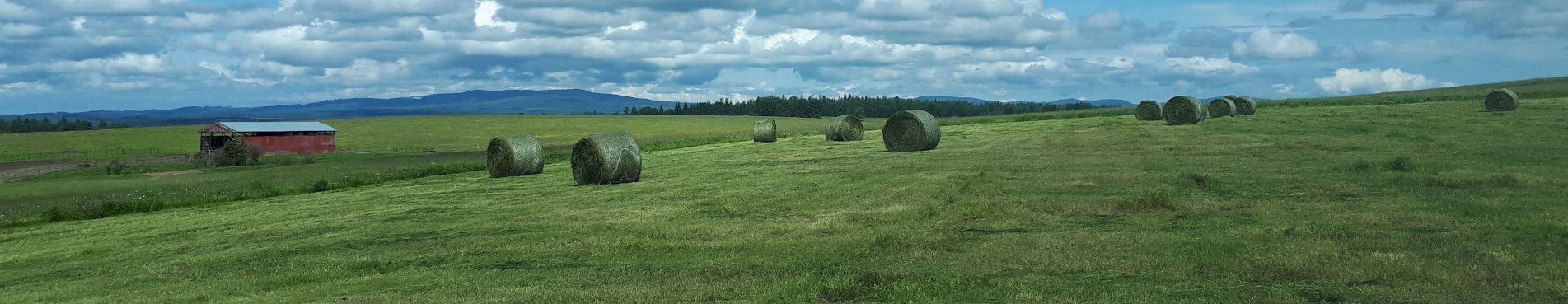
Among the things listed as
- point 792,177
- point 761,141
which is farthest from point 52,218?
point 761,141

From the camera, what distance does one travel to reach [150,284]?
40.3ft

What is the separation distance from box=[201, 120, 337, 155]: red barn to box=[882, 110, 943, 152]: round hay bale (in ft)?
194

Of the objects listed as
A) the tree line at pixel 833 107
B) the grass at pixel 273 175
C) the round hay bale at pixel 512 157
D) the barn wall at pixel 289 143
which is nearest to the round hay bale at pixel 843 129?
the grass at pixel 273 175

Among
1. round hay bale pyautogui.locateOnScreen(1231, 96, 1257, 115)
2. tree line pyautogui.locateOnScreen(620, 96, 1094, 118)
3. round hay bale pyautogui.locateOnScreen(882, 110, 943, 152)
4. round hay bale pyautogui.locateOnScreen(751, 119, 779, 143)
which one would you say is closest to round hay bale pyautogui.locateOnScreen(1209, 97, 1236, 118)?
round hay bale pyautogui.locateOnScreen(1231, 96, 1257, 115)

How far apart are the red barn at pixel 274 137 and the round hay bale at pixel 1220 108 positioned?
63.8m

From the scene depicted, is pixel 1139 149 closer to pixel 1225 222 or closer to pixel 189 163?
pixel 1225 222

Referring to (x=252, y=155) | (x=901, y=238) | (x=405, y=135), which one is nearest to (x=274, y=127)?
(x=405, y=135)

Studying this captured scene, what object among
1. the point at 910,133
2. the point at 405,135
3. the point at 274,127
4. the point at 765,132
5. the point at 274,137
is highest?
the point at 910,133

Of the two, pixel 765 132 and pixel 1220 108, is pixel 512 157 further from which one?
pixel 1220 108

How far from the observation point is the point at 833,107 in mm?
179000

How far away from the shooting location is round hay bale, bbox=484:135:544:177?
103 feet

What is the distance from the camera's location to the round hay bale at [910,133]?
34625 millimetres

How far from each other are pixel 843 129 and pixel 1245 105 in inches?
879

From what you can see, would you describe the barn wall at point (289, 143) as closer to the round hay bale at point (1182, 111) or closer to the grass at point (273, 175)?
the grass at point (273, 175)
